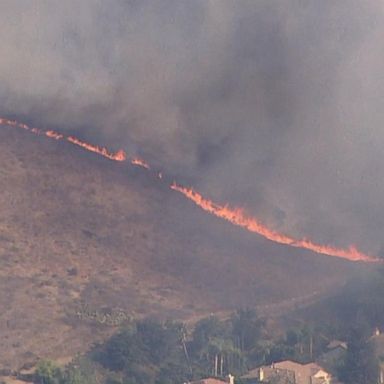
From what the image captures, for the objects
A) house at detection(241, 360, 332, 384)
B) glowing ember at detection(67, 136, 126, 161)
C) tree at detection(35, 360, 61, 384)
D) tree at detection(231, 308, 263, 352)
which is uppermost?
glowing ember at detection(67, 136, 126, 161)

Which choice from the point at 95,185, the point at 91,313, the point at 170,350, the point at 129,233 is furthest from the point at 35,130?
the point at 170,350

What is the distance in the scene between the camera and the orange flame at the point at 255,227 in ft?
447

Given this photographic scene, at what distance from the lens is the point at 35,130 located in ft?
447

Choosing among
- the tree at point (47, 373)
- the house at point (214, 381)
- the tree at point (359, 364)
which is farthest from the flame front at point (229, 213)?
the tree at point (47, 373)

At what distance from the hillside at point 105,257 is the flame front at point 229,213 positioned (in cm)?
187

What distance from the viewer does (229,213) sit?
14025 cm

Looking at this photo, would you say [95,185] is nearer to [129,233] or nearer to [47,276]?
[129,233]

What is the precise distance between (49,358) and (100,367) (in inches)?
186

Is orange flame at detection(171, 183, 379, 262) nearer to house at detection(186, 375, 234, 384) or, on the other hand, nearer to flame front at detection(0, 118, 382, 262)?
flame front at detection(0, 118, 382, 262)

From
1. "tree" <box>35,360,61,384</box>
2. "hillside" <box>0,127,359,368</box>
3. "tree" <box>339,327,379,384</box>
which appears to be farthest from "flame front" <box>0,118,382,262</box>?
"tree" <box>35,360,61,384</box>

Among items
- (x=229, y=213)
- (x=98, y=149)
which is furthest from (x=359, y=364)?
(x=98, y=149)

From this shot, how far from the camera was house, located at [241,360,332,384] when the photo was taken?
8806 centimetres

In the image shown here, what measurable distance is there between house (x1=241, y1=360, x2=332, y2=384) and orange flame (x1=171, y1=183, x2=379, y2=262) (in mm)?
44385

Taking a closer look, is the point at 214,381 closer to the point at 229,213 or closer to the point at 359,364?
the point at 359,364
